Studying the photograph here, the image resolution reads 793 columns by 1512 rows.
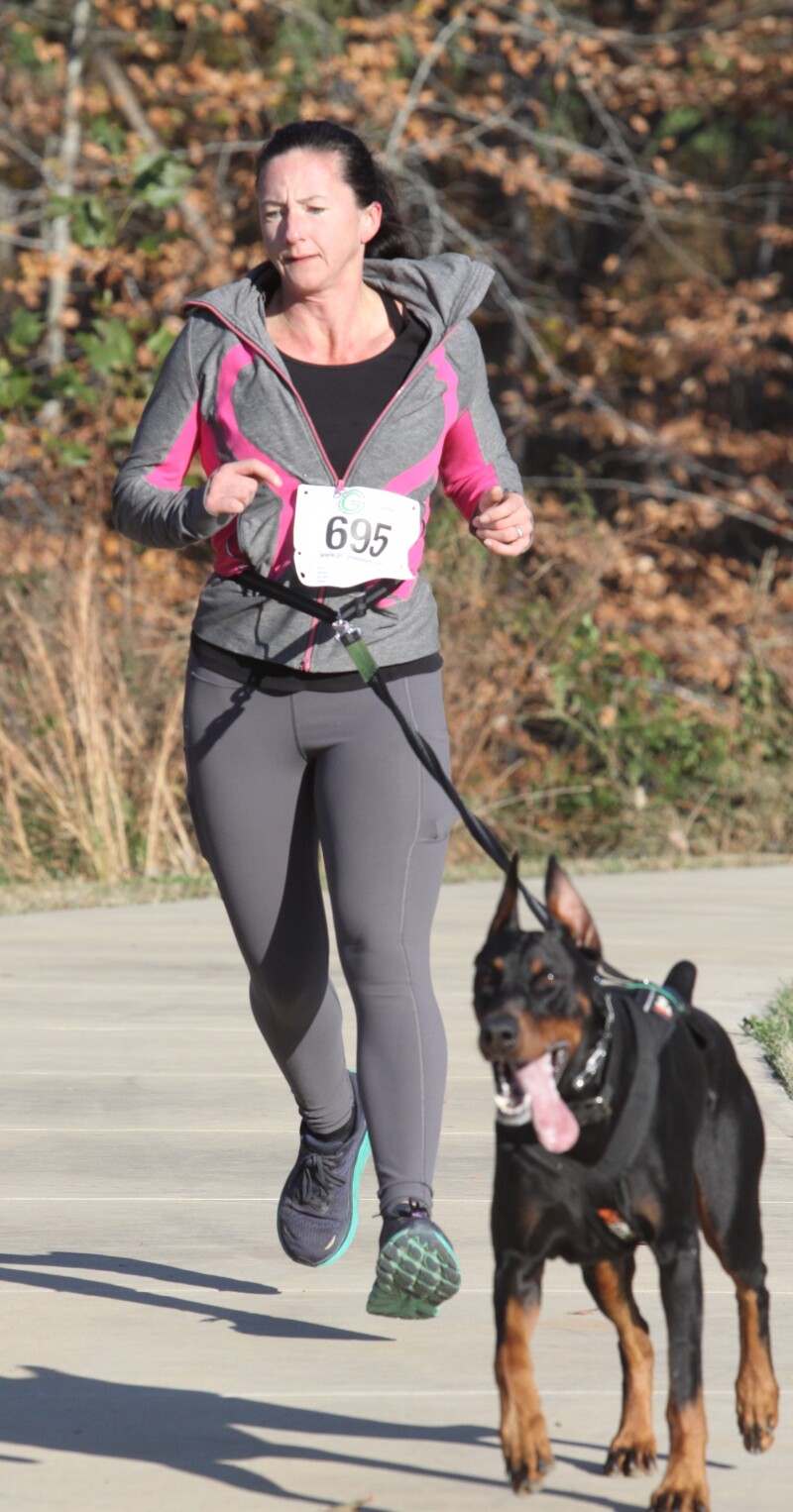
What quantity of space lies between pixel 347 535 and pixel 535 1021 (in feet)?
4.42

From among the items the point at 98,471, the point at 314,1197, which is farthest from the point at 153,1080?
the point at 98,471

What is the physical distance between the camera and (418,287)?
441 centimetres

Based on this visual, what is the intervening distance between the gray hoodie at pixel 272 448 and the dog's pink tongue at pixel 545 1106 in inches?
52.1

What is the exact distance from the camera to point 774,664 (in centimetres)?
1351

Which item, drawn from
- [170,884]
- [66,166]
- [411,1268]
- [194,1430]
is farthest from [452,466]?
[66,166]

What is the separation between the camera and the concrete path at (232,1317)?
3389mm

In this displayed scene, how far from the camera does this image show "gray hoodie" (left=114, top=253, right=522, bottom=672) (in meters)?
4.16

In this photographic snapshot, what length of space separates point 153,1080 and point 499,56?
13666mm

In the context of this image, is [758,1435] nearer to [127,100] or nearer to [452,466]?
[452,466]

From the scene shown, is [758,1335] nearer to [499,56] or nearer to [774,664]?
[774,664]

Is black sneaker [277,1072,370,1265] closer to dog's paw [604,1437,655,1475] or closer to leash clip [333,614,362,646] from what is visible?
leash clip [333,614,362,646]

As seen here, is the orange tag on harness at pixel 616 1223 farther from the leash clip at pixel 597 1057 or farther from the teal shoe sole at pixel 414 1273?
the teal shoe sole at pixel 414 1273

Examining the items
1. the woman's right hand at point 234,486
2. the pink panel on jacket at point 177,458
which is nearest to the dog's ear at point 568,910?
the woman's right hand at point 234,486

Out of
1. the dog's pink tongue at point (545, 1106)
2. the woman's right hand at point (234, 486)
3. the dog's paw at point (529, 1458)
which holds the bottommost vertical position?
the dog's paw at point (529, 1458)
